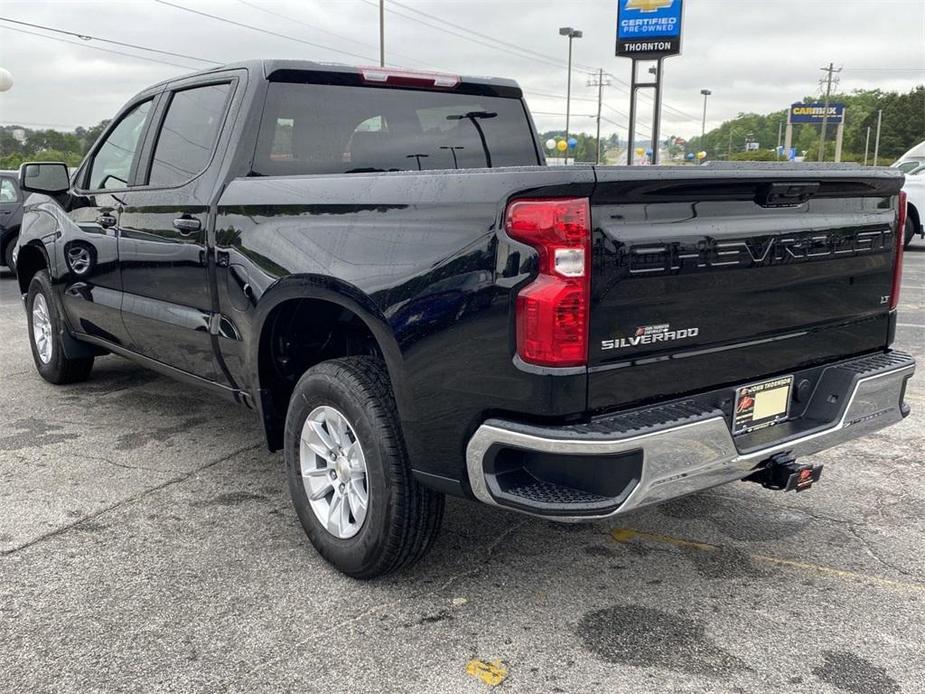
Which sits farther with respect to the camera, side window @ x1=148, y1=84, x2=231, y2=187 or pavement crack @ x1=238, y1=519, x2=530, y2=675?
side window @ x1=148, y1=84, x2=231, y2=187

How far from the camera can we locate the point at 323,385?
3.07 metres

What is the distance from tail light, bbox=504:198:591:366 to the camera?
2.34 metres

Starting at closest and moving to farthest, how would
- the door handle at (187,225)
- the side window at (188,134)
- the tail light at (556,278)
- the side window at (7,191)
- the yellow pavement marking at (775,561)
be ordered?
the tail light at (556,278)
the yellow pavement marking at (775,561)
the door handle at (187,225)
the side window at (188,134)
the side window at (7,191)

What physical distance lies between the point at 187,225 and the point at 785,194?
2.53 m

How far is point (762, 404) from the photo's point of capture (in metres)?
2.88

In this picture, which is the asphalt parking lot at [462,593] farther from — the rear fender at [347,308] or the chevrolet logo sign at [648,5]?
the chevrolet logo sign at [648,5]

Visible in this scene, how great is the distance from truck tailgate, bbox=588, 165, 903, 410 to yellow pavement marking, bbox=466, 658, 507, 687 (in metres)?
0.85

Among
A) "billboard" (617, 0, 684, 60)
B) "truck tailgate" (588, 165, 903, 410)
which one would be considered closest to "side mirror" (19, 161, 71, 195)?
"truck tailgate" (588, 165, 903, 410)

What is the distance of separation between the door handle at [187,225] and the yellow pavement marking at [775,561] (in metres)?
2.24

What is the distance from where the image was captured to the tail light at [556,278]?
234 cm

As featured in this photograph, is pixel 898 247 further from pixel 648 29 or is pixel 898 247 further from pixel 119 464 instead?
pixel 648 29

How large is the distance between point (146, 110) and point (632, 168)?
321 centimetres

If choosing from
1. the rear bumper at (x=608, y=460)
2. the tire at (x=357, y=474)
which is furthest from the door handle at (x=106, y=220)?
the rear bumper at (x=608, y=460)

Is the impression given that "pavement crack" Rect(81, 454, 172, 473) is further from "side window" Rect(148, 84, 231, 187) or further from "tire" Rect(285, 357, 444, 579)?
"side window" Rect(148, 84, 231, 187)
